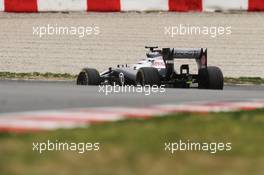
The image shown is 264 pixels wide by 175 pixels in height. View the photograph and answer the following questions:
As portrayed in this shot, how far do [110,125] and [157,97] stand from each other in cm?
395

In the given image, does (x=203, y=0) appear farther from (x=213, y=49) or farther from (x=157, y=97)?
(x=157, y=97)

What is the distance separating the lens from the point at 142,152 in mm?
5445

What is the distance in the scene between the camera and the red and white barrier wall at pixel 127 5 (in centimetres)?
1934

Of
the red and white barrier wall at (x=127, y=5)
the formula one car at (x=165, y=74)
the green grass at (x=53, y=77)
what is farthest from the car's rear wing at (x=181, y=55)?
the red and white barrier wall at (x=127, y=5)

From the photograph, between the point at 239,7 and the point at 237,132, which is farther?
the point at 239,7

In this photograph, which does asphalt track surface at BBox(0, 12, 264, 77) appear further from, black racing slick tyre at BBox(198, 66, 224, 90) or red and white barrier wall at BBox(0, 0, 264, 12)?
black racing slick tyre at BBox(198, 66, 224, 90)

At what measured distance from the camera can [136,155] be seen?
5.32 meters

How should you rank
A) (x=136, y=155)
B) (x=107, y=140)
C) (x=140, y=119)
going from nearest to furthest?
1. (x=136, y=155)
2. (x=107, y=140)
3. (x=140, y=119)

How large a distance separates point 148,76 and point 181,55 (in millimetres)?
628

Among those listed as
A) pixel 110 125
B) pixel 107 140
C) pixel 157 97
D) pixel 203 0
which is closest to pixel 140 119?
pixel 110 125

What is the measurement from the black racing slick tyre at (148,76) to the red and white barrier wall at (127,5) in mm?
5416

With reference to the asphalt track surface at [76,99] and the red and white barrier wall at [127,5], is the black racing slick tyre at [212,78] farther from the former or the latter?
the red and white barrier wall at [127,5]

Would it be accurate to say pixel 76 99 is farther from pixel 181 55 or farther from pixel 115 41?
pixel 115 41

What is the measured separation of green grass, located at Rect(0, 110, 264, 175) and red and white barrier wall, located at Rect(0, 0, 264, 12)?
40.1ft
